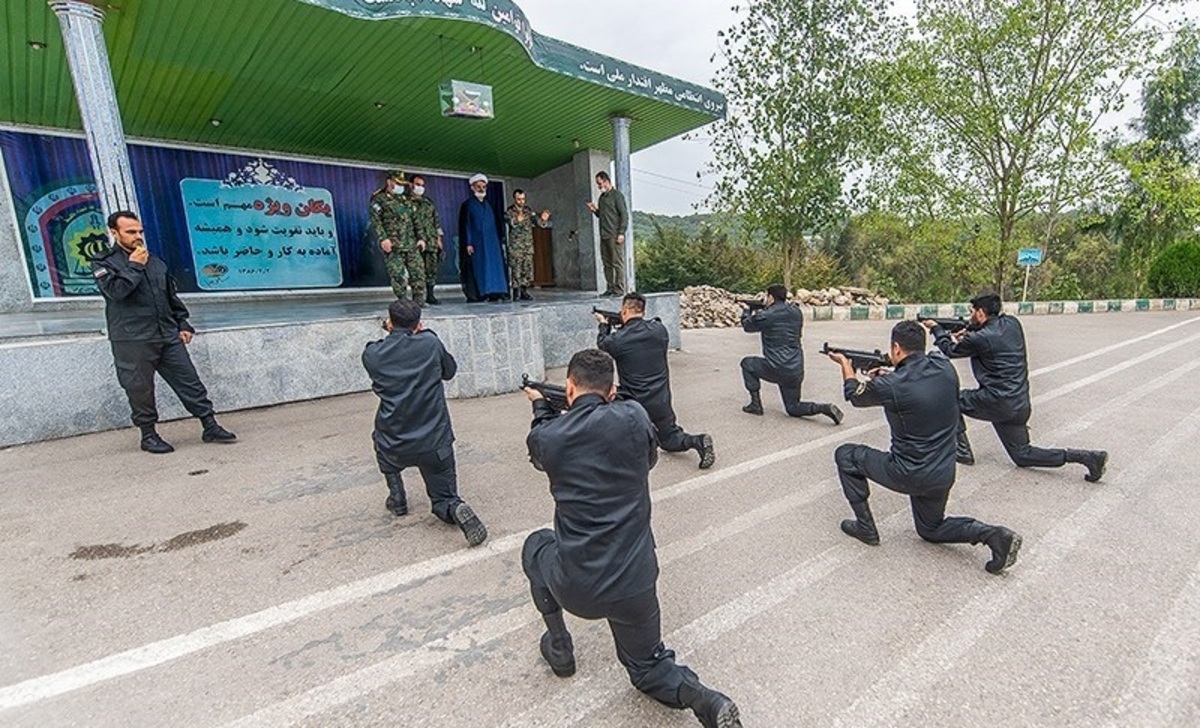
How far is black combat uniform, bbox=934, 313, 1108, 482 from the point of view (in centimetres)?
381

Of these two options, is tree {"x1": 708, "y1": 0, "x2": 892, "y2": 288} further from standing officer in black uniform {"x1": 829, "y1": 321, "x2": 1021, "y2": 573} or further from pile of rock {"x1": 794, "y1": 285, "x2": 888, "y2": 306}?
standing officer in black uniform {"x1": 829, "y1": 321, "x2": 1021, "y2": 573}

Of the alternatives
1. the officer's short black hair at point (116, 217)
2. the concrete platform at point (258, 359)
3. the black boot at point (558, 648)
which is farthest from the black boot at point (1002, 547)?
the officer's short black hair at point (116, 217)

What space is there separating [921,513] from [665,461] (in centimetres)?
188

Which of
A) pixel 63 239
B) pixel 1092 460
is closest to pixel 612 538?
pixel 1092 460

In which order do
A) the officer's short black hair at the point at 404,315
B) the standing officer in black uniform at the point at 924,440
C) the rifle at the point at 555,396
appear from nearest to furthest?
the rifle at the point at 555,396 → the standing officer in black uniform at the point at 924,440 → the officer's short black hair at the point at 404,315

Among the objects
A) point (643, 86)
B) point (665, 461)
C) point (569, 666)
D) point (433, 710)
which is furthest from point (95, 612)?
point (643, 86)

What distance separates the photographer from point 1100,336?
35.7ft

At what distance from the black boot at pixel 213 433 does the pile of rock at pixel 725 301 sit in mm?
9980

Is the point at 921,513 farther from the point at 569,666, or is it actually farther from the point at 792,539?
the point at 569,666

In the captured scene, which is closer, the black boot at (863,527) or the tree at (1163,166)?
the black boot at (863,527)

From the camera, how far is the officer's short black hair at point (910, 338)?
2861 mm

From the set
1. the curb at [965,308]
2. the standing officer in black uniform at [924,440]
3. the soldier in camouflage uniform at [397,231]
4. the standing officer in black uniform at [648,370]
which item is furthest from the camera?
the curb at [965,308]

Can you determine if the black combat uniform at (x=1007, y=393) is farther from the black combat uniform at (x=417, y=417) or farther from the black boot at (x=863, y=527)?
the black combat uniform at (x=417, y=417)

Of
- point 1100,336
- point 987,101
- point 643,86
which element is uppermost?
point 987,101
